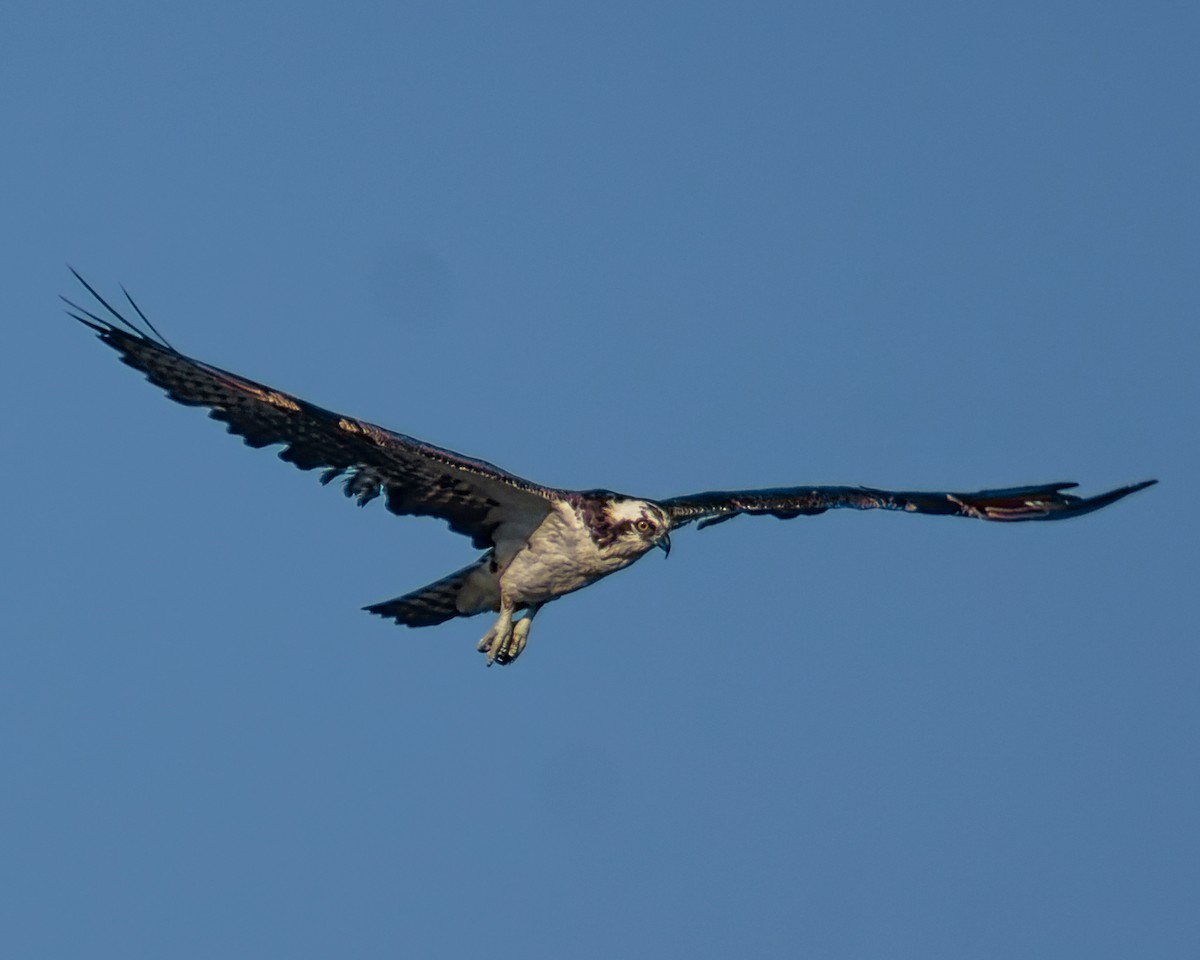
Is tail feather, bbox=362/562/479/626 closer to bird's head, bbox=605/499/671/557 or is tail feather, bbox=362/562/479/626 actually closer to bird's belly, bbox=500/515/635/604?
bird's belly, bbox=500/515/635/604

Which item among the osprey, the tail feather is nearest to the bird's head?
the osprey

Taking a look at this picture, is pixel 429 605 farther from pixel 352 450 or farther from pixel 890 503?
pixel 890 503

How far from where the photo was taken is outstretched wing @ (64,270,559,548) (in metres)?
19.8

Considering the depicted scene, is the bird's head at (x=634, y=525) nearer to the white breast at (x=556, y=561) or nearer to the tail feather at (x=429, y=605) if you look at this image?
the white breast at (x=556, y=561)

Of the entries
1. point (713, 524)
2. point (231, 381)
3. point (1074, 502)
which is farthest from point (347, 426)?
point (1074, 502)

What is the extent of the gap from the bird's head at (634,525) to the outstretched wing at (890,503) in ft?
1.16

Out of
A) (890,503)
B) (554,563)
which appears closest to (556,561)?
(554,563)

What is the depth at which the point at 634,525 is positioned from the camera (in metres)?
21.4

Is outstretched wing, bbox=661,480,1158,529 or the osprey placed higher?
outstretched wing, bbox=661,480,1158,529

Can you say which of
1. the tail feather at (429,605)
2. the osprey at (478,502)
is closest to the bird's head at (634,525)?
the osprey at (478,502)

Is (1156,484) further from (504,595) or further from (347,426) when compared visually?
(347,426)

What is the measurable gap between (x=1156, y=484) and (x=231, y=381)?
9920 mm

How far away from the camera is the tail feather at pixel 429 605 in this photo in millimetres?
22359

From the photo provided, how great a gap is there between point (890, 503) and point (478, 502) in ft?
15.3
